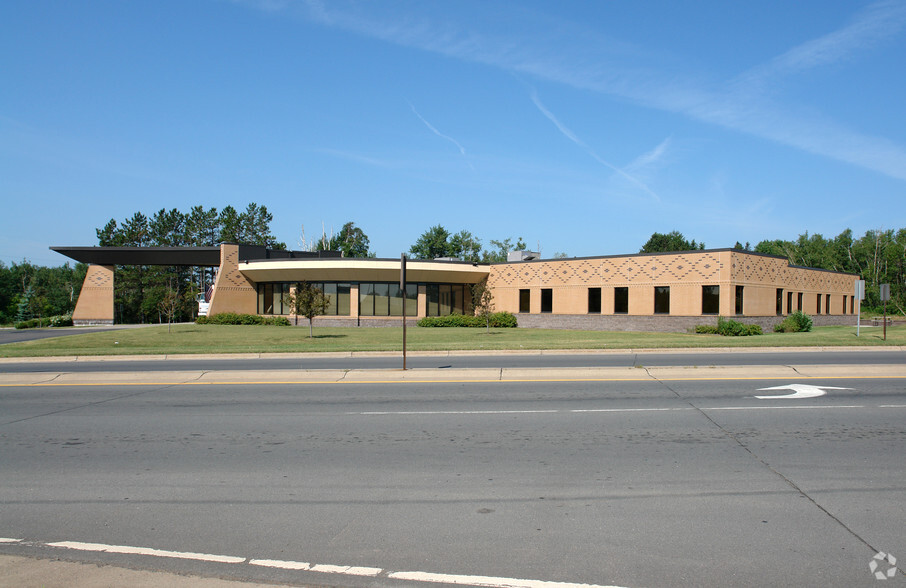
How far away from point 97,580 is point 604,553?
3.56m

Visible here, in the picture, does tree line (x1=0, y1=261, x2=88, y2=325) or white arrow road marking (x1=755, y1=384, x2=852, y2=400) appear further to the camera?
tree line (x1=0, y1=261, x2=88, y2=325)

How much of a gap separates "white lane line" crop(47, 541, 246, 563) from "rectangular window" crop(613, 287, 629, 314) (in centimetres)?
3417

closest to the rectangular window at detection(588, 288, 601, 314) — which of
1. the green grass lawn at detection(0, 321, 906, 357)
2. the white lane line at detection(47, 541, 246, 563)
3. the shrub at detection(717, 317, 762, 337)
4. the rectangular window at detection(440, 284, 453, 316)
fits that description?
the green grass lawn at detection(0, 321, 906, 357)

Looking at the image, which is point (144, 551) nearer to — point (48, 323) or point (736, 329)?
point (736, 329)

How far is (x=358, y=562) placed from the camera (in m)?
4.56

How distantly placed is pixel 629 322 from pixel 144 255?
34220mm

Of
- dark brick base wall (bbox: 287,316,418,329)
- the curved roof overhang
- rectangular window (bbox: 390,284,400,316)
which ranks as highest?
the curved roof overhang

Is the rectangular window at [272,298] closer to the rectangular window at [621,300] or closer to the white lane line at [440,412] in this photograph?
the rectangular window at [621,300]

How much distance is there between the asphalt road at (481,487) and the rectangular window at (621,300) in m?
26.0

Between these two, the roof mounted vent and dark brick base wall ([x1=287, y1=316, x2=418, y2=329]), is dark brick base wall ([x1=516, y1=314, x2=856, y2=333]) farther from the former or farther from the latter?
dark brick base wall ([x1=287, y1=316, x2=418, y2=329])

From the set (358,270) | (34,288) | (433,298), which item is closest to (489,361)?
(358,270)

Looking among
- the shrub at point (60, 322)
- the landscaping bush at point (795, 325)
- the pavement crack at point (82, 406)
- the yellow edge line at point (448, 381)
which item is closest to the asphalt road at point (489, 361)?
the yellow edge line at point (448, 381)

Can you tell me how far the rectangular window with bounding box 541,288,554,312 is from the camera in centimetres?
4060

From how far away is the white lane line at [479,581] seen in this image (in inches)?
163
